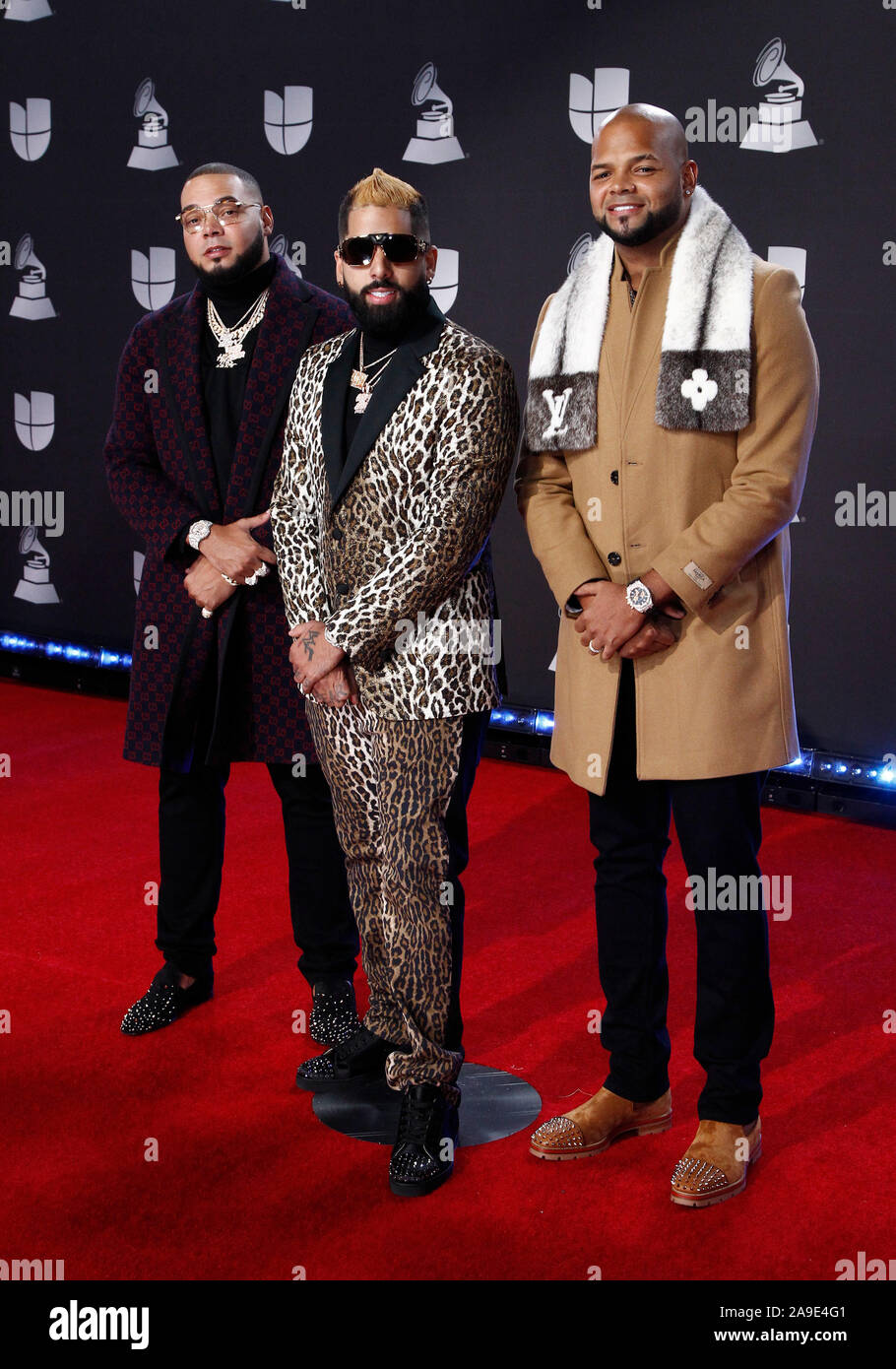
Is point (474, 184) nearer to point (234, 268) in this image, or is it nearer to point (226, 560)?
point (234, 268)

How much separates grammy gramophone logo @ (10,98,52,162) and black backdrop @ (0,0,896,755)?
0.01 metres

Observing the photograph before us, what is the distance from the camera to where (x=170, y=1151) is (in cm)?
251

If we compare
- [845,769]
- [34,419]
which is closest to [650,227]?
[845,769]

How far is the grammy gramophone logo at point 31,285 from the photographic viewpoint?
676 centimetres

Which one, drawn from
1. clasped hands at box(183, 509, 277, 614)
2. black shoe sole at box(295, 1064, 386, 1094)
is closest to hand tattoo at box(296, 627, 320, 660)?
clasped hands at box(183, 509, 277, 614)

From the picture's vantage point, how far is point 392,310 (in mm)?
2342

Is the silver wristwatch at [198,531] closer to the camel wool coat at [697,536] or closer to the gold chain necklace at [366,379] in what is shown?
the gold chain necklace at [366,379]

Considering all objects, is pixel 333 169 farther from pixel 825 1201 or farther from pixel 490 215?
pixel 825 1201

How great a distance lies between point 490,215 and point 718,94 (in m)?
1.02

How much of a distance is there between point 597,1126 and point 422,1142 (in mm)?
325

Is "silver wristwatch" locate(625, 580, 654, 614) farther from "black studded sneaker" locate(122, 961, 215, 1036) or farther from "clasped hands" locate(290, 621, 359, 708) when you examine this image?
"black studded sneaker" locate(122, 961, 215, 1036)

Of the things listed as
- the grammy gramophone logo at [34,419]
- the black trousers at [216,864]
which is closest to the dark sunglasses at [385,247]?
the black trousers at [216,864]

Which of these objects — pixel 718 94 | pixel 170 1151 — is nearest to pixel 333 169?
pixel 718 94

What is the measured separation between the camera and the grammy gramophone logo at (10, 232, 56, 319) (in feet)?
22.2
